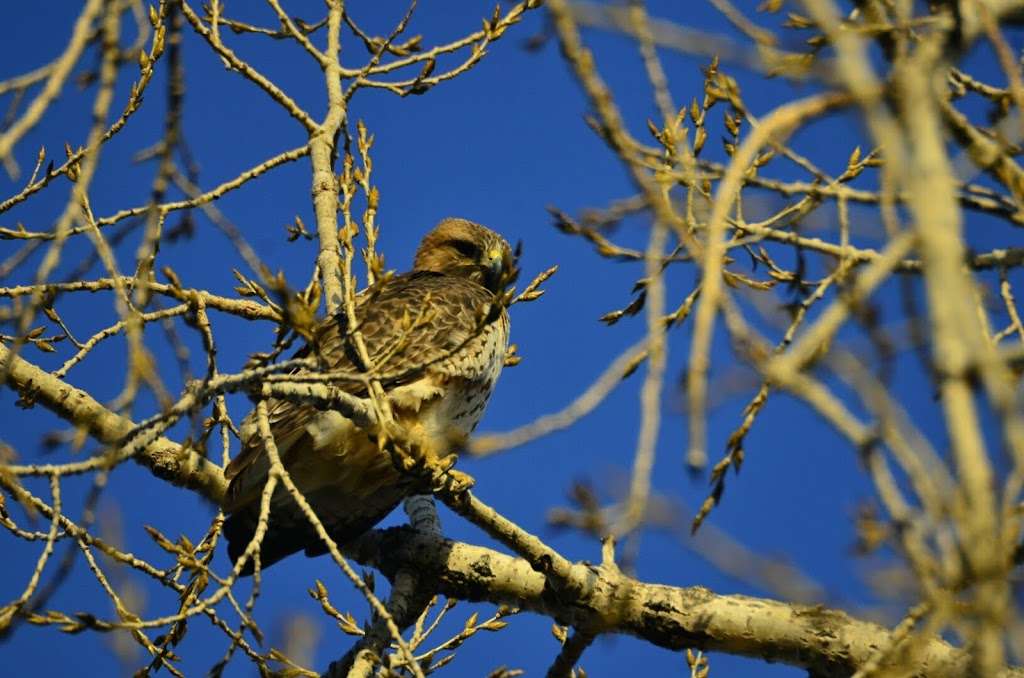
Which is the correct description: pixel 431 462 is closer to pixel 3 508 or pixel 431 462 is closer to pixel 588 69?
pixel 3 508

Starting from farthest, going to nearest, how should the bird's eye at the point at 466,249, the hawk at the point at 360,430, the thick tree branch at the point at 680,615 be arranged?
the bird's eye at the point at 466,249, the hawk at the point at 360,430, the thick tree branch at the point at 680,615

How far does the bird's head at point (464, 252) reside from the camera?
731 cm

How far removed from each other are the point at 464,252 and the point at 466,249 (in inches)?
Result: 1.1

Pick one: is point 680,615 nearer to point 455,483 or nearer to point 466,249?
point 455,483

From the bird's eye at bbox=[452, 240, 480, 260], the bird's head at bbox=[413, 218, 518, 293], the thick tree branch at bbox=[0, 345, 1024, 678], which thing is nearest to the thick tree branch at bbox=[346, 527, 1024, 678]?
the thick tree branch at bbox=[0, 345, 1024, 678]

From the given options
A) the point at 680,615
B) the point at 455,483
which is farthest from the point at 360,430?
the point at 680,615

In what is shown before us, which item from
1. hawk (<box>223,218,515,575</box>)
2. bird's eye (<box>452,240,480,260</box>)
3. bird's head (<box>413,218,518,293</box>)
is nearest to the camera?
hawk (<box>223,218,515,575</box>)

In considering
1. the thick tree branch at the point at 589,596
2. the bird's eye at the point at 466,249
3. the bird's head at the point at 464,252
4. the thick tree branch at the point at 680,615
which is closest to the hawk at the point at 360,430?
the thick tree branch at the point at 589,596

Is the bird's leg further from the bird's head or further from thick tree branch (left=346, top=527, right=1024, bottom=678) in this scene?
the bird's head

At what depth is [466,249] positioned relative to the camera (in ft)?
24.5

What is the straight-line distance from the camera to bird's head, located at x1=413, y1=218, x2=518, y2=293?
7.31m

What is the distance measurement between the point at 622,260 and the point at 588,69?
136 cm

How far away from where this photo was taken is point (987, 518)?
1.25 meters

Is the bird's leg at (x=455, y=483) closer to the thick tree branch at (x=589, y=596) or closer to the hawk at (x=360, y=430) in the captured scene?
the thick tree branch at (x=589, y=596)
